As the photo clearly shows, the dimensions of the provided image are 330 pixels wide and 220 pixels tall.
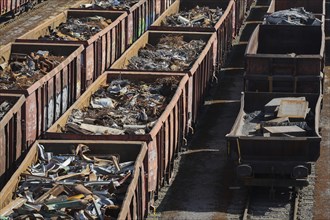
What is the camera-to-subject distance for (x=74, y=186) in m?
19.0

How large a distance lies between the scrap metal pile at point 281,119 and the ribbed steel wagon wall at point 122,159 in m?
3.95

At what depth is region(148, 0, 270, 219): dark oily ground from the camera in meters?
22.9

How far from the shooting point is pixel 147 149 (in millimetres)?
20875

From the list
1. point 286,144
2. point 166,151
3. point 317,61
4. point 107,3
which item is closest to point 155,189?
point 166,151

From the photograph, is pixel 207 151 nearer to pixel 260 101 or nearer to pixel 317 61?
pixel 260 101

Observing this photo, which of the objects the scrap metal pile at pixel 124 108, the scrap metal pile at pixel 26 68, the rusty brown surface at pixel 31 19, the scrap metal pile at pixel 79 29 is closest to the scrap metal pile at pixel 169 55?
the scrap metal pile at pixel 124 108

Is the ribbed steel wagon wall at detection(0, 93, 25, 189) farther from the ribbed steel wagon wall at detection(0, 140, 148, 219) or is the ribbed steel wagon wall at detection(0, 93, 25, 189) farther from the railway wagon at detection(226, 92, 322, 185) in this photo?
the railway wagon at detection(226, 92, 322, 185)

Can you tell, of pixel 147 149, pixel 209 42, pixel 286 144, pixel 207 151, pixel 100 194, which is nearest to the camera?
pixel 100 194

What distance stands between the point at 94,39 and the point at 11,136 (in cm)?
933

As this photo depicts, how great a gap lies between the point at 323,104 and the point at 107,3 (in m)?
12.7

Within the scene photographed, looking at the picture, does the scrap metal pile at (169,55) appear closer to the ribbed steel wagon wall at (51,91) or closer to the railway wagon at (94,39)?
the railway wagon at (94,39)

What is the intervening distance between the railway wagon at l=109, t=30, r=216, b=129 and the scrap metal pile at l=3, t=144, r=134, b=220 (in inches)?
278

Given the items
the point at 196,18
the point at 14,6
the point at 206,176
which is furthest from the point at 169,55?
the point at 14,6

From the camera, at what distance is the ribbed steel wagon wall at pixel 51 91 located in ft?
77.5
